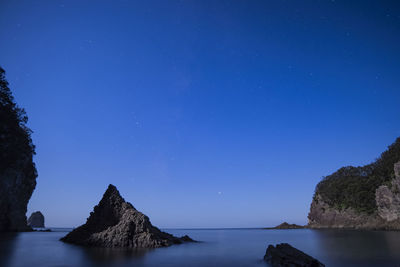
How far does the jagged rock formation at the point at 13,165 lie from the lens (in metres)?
38.3

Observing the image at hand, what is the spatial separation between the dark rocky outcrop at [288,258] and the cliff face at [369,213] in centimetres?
8135

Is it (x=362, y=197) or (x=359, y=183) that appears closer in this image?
(x=362, y=197)

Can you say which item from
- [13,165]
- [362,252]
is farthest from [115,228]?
[13,165]

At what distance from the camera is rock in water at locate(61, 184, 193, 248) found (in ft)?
85.3

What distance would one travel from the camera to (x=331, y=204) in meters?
118

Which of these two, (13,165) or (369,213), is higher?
(13,165)

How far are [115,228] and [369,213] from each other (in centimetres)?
10733

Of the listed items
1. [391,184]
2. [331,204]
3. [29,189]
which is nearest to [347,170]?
[331,204]

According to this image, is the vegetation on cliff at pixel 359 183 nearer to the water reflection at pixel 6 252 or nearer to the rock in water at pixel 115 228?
the rock in water at pixel 115 228

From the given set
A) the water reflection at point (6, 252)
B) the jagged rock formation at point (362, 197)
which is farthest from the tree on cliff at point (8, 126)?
the jagged rock formation at point (362, 197)

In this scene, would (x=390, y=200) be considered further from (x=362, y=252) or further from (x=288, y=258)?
(x=288, y=258)

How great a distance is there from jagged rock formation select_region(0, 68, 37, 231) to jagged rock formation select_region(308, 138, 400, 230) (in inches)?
4091

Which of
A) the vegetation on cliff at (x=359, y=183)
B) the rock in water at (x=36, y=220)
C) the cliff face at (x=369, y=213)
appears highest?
the vegetation on cliff at (x=359, y=183)

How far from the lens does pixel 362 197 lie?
10044 cm
